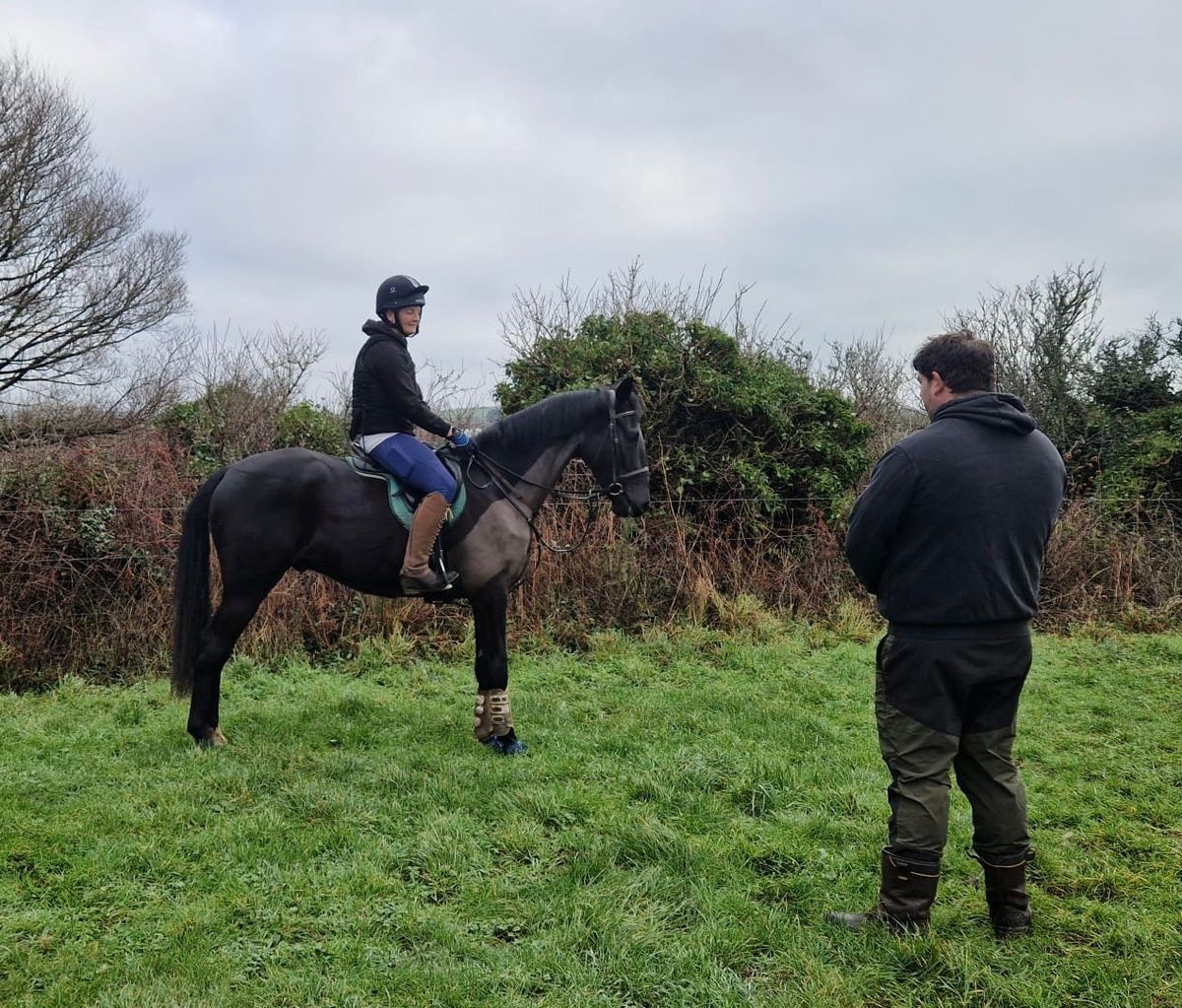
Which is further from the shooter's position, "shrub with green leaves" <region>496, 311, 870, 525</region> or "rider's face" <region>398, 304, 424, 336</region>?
"shrub with green leaves" <region>496, 311, 870, 525</region>

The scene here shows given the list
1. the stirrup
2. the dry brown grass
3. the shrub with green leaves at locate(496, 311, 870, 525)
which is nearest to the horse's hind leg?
the stirrup

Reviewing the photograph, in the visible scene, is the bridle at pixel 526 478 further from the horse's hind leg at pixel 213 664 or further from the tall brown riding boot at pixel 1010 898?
the tall brown riding boot at pixel 1010 898

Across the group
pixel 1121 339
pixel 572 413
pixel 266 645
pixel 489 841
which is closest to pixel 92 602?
pixel 266 645

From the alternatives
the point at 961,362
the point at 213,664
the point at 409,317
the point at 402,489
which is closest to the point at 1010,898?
the point at 961,362

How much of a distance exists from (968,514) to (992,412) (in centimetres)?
41

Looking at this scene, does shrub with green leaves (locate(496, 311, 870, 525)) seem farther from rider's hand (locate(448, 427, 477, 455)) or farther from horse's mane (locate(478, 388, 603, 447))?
rider's hand (locate(448, 427, 477, 455))

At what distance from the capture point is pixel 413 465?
5.32 metres

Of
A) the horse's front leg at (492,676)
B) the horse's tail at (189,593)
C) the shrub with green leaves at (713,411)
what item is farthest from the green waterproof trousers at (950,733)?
the shrub with green leaves at (713,411)

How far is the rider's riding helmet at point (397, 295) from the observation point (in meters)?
5.21

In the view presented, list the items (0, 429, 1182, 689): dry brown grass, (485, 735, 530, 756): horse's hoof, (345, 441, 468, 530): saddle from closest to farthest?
(485, 735, 530, 756): horse's hoof
(345, 441, 468, 530): saddle
(0, 429, 1182, 689): dry brown grass

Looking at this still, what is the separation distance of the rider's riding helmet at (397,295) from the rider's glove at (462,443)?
877mm

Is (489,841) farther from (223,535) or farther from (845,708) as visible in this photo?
(845,708)

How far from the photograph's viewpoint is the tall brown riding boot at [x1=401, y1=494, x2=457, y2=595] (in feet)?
17.5

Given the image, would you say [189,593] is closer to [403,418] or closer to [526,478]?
[403,418]
